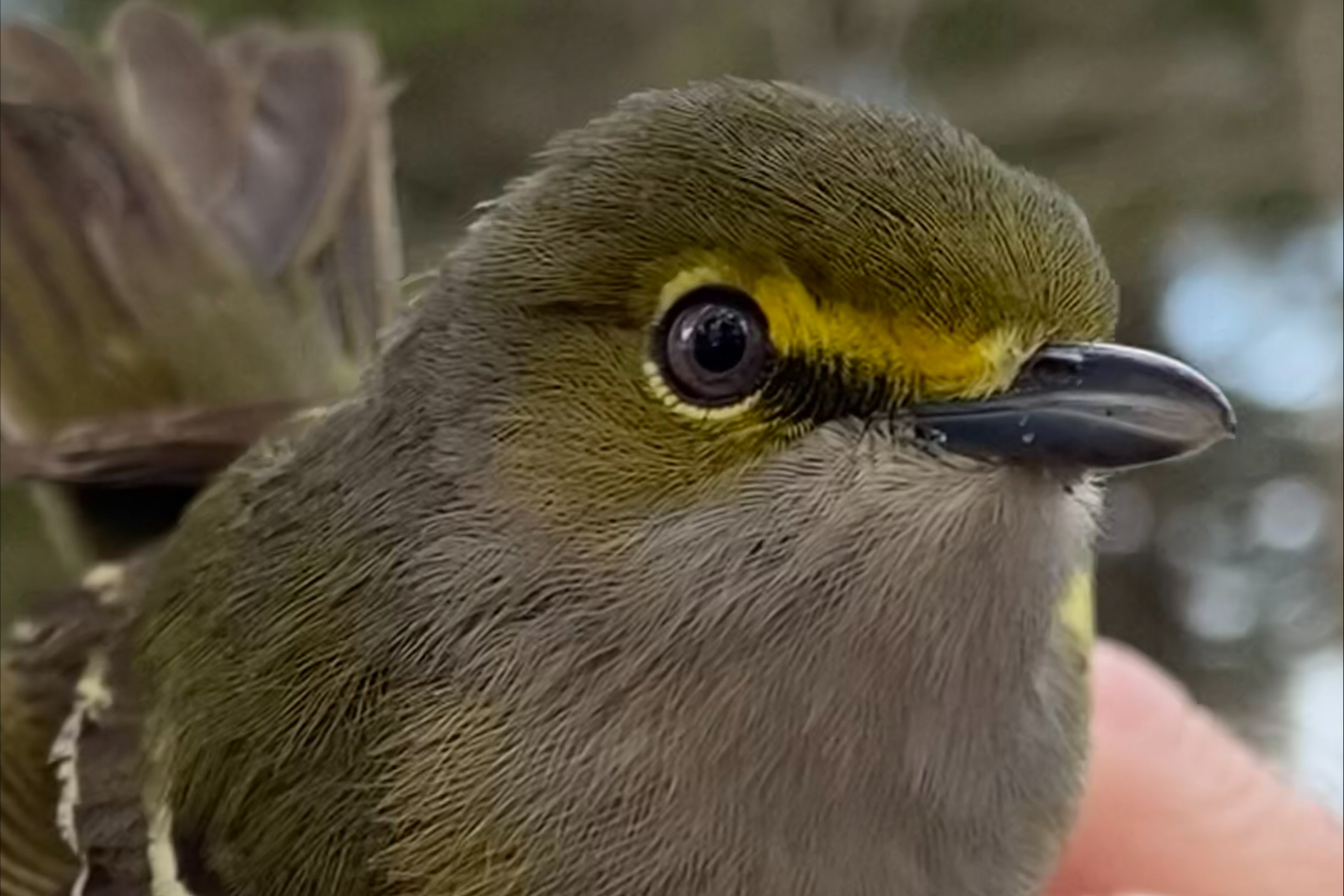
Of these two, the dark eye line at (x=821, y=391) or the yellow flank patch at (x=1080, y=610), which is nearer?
the dark eye line at (x=821, y=391)

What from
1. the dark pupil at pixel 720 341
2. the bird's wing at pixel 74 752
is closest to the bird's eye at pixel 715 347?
the dark pupil at pixel 720 341

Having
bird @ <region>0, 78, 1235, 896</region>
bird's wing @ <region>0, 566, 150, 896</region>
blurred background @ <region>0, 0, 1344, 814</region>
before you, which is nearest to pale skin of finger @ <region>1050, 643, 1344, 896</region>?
blurred background @ <region>0, 0, 1344, 814</region>

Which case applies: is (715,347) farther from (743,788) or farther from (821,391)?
(743,788)

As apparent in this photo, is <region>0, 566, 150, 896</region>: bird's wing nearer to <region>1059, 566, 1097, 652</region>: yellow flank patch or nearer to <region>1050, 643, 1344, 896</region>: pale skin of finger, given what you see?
<region>1059, 566, 1097, 652</region>: yellow flank patch

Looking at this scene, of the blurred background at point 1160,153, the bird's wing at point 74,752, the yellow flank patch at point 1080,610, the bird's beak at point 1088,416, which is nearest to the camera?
the bird's beak at point 1088,416

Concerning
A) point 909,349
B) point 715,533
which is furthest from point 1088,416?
point 715,533

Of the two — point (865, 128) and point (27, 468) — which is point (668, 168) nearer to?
point (865, 128)

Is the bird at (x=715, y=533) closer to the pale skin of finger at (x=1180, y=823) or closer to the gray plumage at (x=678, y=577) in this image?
the gray plumage at (x=678, y=577)
